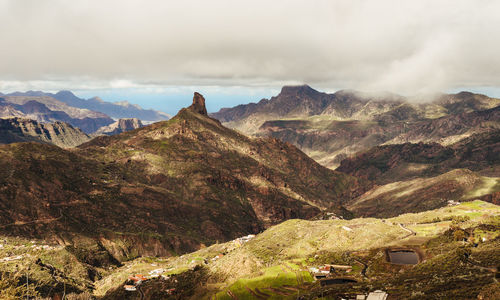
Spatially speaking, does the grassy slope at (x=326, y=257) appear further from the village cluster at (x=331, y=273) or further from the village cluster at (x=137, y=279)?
the village cluster at (x=137, y=279)

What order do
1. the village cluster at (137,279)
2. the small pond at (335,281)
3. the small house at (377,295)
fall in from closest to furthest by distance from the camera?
the small house at (377,295) < the small pond at (335,281) < the village cluster at (137,279)

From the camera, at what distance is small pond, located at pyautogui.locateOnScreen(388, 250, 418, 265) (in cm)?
13012

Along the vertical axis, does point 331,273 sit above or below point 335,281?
below

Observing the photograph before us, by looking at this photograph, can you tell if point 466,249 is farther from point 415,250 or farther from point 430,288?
point 430,288

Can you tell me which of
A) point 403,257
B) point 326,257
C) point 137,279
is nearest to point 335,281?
point 326,257

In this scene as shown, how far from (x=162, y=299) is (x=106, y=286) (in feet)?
206

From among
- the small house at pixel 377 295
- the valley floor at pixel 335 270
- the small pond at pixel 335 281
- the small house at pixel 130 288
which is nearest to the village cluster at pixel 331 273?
the small pond at pixel 335 281

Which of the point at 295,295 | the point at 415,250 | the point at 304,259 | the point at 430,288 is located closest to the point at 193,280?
the point at 304,259

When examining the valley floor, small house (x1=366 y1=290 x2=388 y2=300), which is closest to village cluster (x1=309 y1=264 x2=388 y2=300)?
the valley floor

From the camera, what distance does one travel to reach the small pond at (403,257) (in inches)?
5123

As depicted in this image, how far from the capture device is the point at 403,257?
135 metres

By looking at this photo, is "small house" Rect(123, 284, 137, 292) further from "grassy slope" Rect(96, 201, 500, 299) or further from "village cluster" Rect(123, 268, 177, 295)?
"grassy slope" Rect(96, 201, 500, 299)

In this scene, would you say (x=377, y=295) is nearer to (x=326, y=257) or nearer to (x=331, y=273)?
(x=331, y=273)

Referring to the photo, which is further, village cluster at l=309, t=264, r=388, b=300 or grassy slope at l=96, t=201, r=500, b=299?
village cluster at l=309, t=264, r=388, b=300
